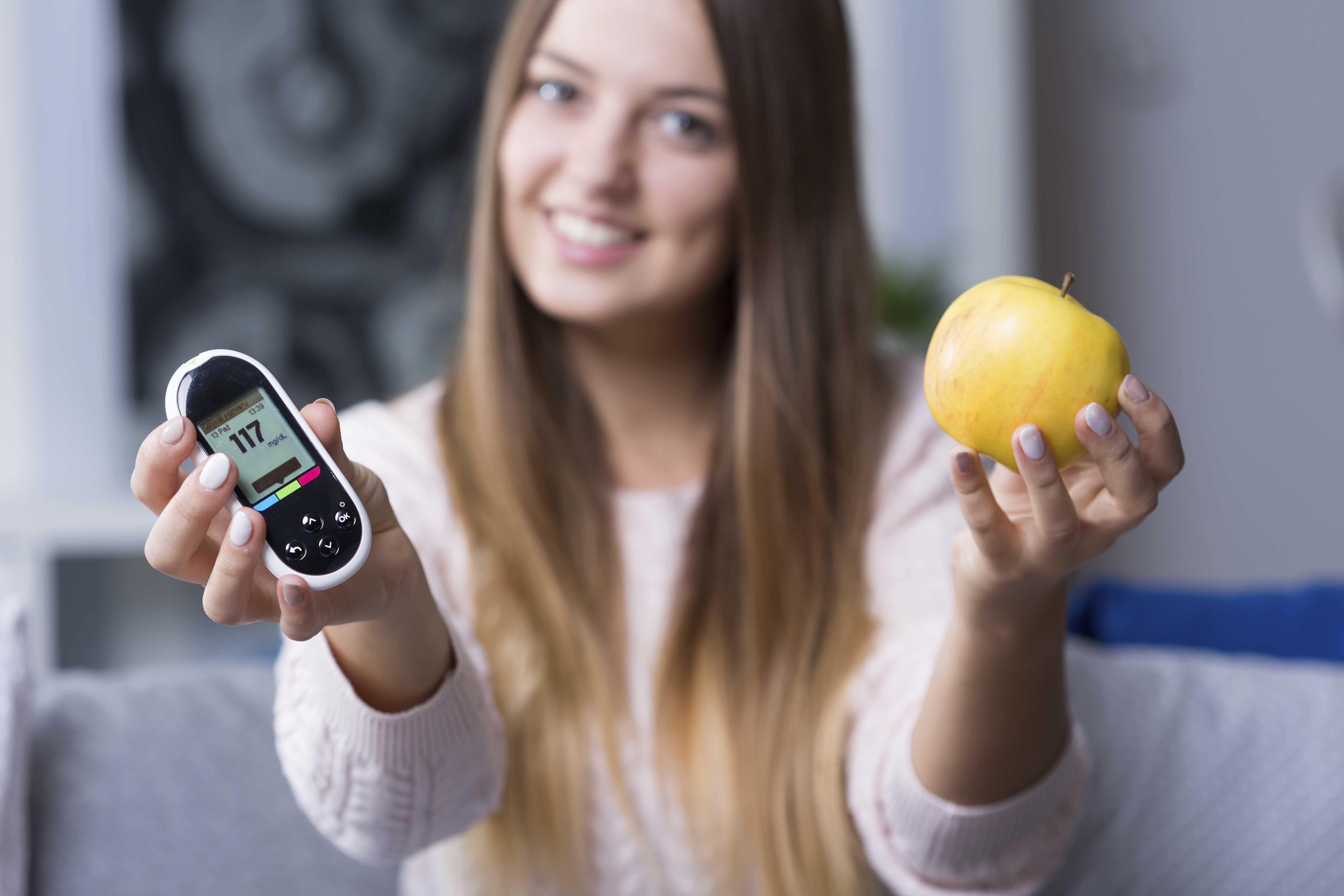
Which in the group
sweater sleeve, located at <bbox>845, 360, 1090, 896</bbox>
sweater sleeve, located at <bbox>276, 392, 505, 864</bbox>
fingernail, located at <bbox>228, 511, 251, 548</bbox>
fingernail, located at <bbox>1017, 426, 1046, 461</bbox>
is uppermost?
fingernail, located at <bbox>228, 511, 251, 548</bbox>

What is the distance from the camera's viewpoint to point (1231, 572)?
293 centimetres

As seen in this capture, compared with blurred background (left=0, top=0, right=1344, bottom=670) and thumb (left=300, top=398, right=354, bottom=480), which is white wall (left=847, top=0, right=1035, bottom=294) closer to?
blurred background (left=0, top=0, right=1344, bottom=670)

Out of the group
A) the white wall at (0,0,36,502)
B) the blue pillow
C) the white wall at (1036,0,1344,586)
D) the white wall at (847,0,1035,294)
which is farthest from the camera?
the white wall at (847,0,1035,294)

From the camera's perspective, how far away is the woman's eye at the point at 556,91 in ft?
3.79

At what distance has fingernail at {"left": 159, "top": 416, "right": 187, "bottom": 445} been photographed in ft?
2.00

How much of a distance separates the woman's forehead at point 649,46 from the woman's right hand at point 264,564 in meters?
0.58

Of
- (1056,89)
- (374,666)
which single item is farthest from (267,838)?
(1056,89)

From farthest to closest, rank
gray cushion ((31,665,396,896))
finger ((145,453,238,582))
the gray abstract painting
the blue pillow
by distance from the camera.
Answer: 1. the gray abstract painting
2. the blue pillow
3. gray cushion ((31,665,396,896))
4. finger ((145,453,238,582))

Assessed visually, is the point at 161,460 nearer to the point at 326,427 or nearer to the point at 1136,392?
the point at 326,427

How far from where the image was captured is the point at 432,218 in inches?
109

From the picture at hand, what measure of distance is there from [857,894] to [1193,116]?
247 centimetres

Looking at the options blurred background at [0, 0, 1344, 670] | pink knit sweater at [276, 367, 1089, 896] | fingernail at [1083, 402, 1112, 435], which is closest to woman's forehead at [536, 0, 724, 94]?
pink knit sweater at [276, 367, 1089, 896]

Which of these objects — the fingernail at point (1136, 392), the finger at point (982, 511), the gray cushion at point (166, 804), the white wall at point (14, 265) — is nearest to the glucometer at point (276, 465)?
the finger at point (982, 511)

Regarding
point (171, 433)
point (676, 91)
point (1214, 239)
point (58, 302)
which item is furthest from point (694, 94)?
Answer: point (1214, 239)
